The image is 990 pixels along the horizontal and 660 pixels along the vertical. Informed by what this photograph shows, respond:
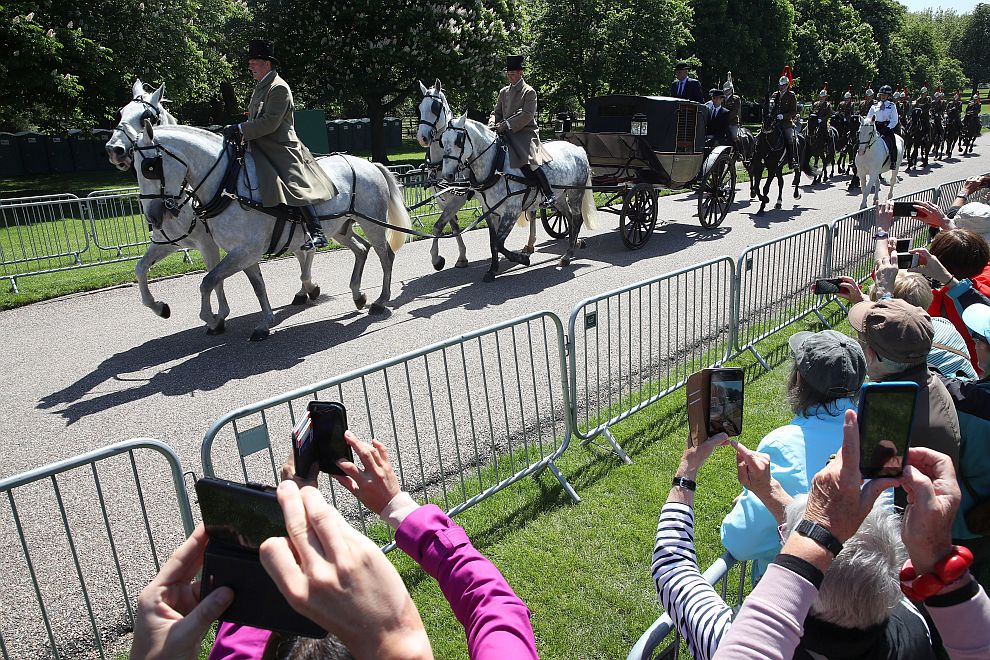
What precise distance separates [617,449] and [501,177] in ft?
19.9

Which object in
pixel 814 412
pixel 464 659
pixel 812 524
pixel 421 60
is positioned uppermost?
pixel 421 60

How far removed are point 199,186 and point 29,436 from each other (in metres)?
3.01

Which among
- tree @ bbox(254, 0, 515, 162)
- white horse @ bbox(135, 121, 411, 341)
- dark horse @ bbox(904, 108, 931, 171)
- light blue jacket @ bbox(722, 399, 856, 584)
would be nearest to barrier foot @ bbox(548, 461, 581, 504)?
light blue jacket @ bbox(722, 399, 856, 584)

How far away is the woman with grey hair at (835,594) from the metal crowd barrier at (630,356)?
292 cm

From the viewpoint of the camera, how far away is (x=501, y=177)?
34.6ft

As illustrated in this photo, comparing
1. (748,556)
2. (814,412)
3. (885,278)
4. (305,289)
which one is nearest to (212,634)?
(748,556)

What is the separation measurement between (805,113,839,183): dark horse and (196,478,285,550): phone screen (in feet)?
69.2

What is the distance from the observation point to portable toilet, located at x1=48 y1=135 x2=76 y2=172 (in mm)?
29203

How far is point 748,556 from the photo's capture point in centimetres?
273

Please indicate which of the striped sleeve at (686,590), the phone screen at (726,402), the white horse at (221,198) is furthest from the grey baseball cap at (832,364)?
the white horse at (221,198)

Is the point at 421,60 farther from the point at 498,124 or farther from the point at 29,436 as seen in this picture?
the point at 29,436

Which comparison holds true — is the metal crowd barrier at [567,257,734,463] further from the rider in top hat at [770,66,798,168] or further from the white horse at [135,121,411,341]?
the rider in top hat at [770,66,798,168]

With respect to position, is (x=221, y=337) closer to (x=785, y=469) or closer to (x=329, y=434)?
(x=329, y=434)

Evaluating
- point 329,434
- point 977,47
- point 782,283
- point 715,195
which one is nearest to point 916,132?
point 715,195
